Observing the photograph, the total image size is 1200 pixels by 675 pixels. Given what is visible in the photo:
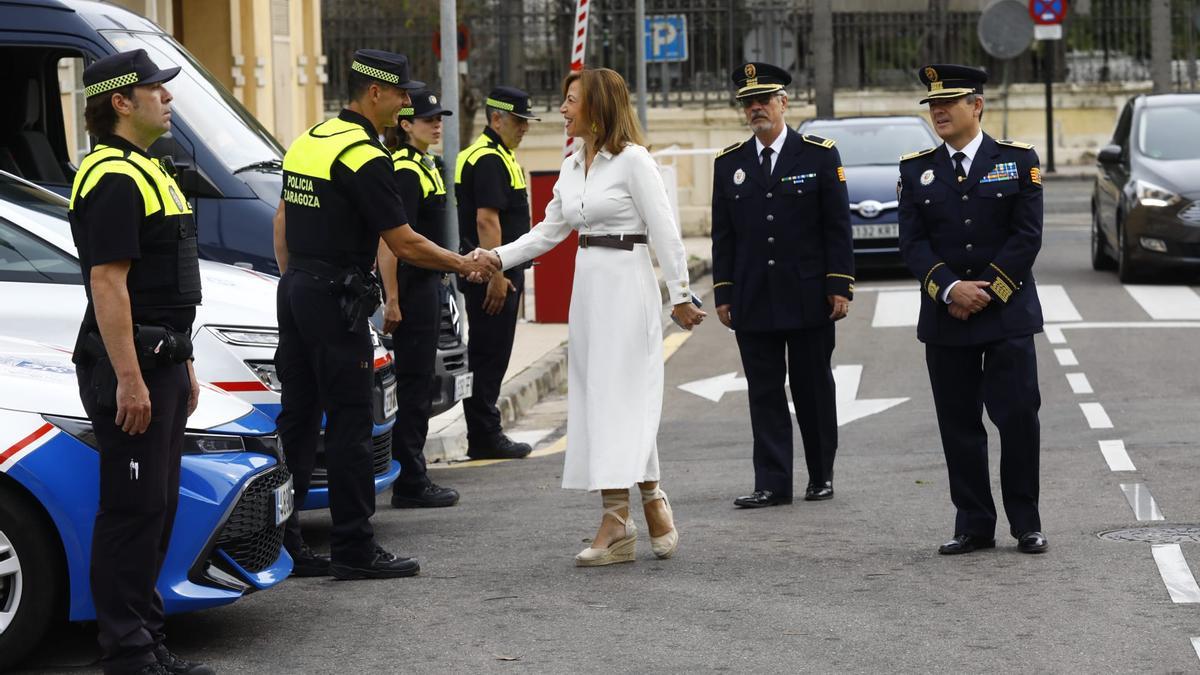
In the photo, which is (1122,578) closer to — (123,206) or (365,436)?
(365,436)

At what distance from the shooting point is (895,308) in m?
17.0

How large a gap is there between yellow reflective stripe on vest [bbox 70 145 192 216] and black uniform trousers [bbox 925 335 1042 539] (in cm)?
323

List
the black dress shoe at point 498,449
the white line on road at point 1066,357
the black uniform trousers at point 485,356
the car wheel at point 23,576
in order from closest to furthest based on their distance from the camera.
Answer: the car wheel at point 23,576 → the black uniform trousers at point 485,356 → the black dress shoe at point 498,449 → the white line on road at point 1066,357

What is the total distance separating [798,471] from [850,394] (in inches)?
104

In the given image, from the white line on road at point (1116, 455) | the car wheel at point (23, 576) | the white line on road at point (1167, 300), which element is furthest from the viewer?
the white line on road at point (1167, 300)

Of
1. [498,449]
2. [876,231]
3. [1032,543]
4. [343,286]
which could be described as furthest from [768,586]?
[876,231]

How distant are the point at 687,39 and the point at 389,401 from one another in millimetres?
22126

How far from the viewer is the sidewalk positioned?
10844 millimetres

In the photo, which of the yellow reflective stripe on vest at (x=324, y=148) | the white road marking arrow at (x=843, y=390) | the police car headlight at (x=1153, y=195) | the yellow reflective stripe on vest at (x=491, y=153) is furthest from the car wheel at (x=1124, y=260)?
the yellow reflective stripe on vest at (x=324, y=148)

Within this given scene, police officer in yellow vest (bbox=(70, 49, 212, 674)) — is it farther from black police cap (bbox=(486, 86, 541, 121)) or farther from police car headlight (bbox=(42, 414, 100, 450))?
black police cap (bbox=(486, 86, 541, 121))

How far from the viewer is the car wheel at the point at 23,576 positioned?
5938mm

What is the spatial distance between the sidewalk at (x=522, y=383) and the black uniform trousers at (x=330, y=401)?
3.24m

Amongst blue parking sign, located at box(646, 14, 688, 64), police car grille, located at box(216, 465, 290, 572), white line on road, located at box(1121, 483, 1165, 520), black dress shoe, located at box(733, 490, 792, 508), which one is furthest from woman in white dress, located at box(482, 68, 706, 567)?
blue parking sign, located at box(646, 14, 688, 64)

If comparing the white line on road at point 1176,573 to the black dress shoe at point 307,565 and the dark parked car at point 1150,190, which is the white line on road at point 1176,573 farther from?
the dark parked car at point 1150,190
